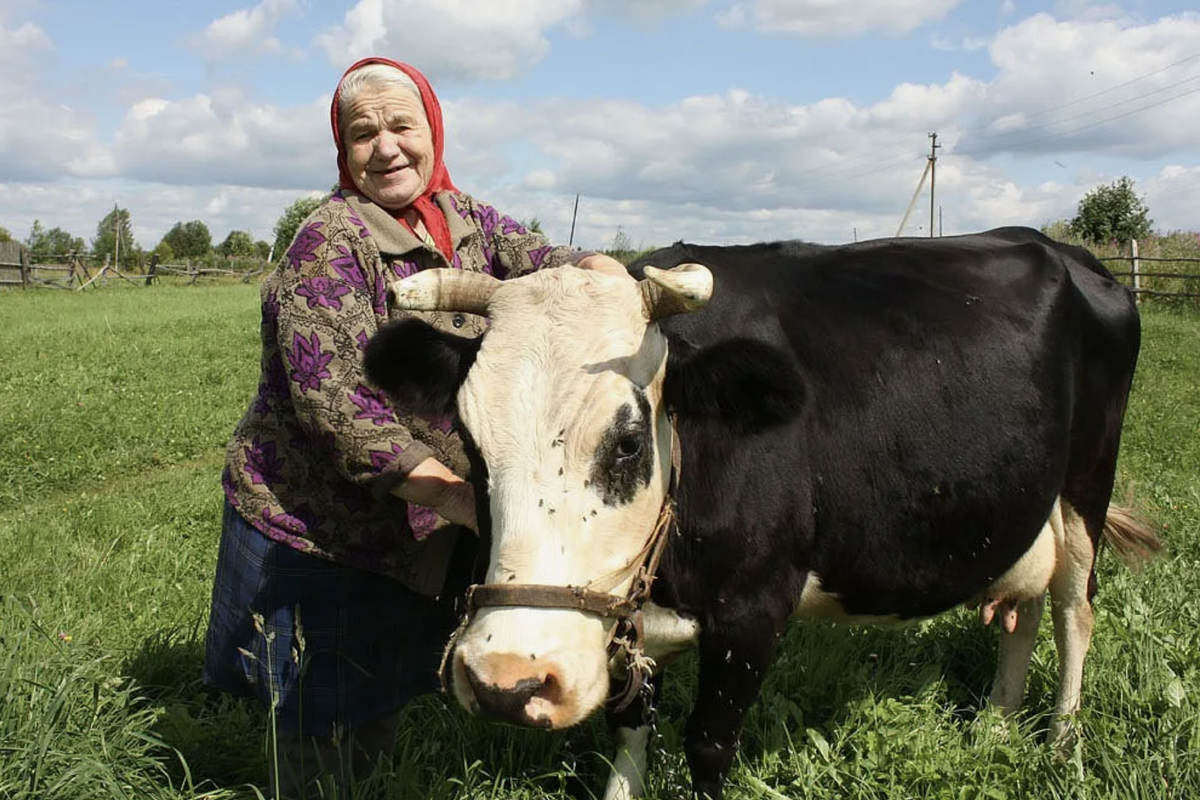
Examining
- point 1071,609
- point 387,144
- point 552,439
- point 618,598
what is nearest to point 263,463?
point 387,144

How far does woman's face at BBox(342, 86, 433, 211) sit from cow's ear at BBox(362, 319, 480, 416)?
1.93 feet

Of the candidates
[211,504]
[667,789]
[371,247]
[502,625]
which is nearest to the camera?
[502,625]

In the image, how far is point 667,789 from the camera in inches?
127

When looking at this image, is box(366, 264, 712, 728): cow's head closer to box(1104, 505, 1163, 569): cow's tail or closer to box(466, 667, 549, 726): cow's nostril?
box(466, 667, 549, 726): cow's nostril

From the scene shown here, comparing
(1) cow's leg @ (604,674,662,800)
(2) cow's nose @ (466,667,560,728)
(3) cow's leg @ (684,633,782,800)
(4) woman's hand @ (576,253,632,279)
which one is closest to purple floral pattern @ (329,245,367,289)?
(4) woman's hand @ (576,253,632,279)

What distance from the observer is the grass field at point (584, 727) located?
2.96m

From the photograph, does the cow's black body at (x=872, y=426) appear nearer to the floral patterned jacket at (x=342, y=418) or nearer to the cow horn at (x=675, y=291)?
the cow horn at (x=675, y=291)

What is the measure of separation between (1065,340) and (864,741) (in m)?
1.82

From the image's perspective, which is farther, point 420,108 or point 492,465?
point 420,108

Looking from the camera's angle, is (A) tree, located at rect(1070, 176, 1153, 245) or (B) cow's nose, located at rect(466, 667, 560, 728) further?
(A) tree, located at rect(1070, 176, 1153, 245)

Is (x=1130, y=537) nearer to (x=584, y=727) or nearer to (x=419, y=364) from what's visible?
(x=584, y=727)

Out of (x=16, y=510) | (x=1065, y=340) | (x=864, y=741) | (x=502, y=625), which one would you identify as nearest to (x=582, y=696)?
(x=502, y=625)

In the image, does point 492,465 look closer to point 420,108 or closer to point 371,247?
point 371,247

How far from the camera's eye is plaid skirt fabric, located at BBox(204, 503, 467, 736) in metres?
2.90
